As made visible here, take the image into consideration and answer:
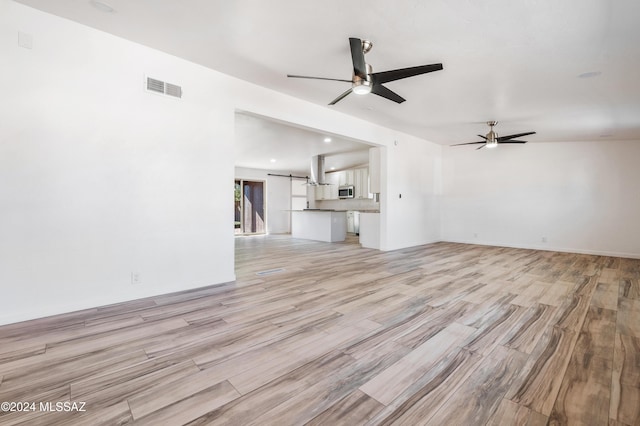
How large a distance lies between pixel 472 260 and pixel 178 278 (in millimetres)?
5051

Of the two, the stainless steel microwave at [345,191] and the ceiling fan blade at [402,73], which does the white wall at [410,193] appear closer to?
the stainless steel microwave at [345,191]

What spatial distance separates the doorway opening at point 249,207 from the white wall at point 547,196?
6.87 m

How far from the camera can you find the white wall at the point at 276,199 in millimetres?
10969

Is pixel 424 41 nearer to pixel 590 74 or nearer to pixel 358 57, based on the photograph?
pixel 358 57

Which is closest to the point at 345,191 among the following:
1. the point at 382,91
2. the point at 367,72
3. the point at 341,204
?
the point at 341,204

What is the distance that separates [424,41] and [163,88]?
2855 mm

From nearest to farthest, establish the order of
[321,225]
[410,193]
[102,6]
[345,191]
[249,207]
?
1. [102,6]
2. [410,193]
3. [321,225]
4. [345,191]
5. [249,207]

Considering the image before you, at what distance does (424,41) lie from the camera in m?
2.78

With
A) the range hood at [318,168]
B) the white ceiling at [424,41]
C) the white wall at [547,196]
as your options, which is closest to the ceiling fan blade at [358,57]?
the white ceiling at [424,41]

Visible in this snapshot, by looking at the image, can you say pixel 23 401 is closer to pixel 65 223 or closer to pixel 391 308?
pixel 65 223

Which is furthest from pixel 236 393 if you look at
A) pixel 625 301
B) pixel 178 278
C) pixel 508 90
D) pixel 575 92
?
pixel 575 92

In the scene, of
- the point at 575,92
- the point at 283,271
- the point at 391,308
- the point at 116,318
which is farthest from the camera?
the point at 283,271

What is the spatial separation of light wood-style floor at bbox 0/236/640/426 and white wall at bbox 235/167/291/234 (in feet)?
25.7

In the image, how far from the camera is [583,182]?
639 cm
